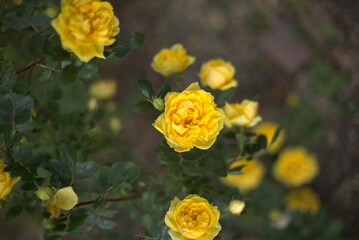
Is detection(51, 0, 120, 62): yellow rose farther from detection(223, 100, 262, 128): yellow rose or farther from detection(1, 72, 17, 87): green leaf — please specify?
detection(223, 100, 262, 128): yellow rose

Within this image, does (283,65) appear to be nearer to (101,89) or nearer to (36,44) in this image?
(101,89)

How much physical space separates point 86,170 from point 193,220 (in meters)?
0.25

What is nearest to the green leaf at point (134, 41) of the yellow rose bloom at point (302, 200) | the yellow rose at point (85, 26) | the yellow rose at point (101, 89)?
the yellow rose at point (85, 26)

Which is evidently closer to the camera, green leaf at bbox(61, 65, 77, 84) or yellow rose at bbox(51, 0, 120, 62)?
yellow rose at bbox(51, 0, 120, 62)

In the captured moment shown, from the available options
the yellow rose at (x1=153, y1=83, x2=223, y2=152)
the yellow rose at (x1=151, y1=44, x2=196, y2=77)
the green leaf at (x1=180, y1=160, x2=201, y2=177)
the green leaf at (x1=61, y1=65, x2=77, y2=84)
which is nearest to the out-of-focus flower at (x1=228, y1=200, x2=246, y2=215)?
the green leaf at (x1=180, y1=160, x2=201, y2=177)

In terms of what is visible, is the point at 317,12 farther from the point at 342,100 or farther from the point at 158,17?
A: the point at 158,17

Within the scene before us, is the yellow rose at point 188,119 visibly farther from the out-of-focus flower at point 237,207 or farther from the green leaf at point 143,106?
the out-of-focus flower at point 237,207

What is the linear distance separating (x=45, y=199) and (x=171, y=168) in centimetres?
28

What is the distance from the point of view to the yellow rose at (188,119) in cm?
83

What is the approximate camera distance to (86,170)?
0.91 m

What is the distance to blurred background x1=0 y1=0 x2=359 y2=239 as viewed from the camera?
6.23ft

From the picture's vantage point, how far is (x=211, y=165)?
1.05m

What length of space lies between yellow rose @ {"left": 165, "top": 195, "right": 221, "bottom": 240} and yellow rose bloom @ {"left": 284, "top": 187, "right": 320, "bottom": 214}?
1.12m

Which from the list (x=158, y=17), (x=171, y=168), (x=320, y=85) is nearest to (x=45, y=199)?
(x=171, y=168)
